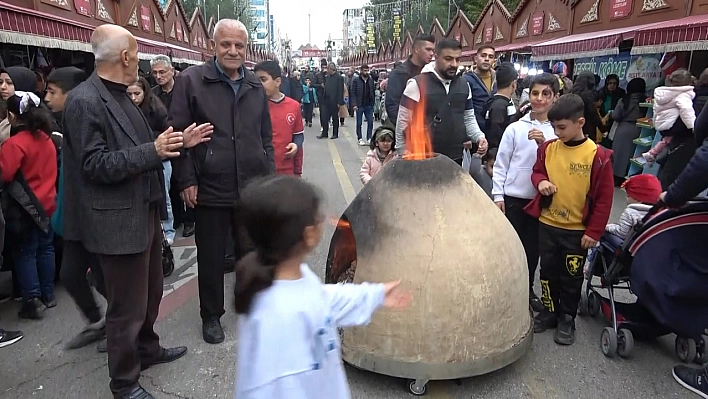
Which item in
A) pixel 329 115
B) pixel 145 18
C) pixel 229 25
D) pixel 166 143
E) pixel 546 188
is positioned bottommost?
pixel 329 115

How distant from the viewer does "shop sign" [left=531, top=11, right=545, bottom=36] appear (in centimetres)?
1920

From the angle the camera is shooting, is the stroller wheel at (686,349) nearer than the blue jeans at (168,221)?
Yes

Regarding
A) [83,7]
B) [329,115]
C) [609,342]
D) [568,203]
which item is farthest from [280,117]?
[83,7]

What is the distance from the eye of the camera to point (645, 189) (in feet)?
11.7

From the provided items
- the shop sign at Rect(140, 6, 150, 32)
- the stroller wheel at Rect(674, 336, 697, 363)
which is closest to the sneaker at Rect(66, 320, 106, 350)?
the stroller wheel at Rect(674, 336, 697, 363)

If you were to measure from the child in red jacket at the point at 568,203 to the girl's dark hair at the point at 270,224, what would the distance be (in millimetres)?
2469

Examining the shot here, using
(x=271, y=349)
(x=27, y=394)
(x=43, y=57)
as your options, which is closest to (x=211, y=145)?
(x=27, y=394)

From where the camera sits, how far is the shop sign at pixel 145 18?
61.5 feet

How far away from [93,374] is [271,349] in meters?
2.46

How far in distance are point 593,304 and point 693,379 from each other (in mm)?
994

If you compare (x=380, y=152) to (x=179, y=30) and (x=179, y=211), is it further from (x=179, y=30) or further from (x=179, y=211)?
(x=179, y=30)

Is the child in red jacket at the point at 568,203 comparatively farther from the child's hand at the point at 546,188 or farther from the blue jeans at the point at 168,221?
the blue jeans at the point at 168,221

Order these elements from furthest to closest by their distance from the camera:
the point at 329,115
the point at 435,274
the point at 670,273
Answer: the point at 329,115 → the point at 670,273 → the point at 435,274

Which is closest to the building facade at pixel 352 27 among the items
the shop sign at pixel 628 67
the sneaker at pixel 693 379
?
the shop sign at pixel 628 67
